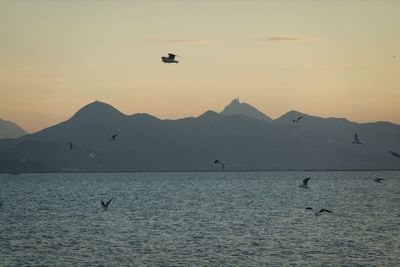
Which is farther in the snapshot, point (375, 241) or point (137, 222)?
point (137, 222)

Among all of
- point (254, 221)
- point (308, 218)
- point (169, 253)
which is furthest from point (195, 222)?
point (169, 253)

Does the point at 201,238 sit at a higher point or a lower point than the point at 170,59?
lower

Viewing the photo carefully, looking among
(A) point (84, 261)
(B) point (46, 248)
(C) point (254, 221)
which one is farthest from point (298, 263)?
(C) point (254, 221)

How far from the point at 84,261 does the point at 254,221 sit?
30259mm

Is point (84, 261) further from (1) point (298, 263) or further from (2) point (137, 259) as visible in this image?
(1) point (298, 263)

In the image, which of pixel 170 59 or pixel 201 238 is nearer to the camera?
pixel 170 59

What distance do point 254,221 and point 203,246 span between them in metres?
21.6

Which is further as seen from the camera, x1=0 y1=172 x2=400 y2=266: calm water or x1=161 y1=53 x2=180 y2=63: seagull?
x1=161 y1=53 x2=180 y2=63: seagull

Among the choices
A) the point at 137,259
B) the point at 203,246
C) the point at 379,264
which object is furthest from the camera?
the point at 203,246

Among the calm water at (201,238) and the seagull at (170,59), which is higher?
the seagull at (170,59)

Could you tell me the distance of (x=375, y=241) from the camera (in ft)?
187

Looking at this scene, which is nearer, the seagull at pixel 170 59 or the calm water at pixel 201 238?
the calm water at pixel 201 238

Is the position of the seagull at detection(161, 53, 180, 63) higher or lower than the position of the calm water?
higher

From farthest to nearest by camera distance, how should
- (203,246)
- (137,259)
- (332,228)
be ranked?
1. (332,228)
2. (203,246)
3. (137,259)
